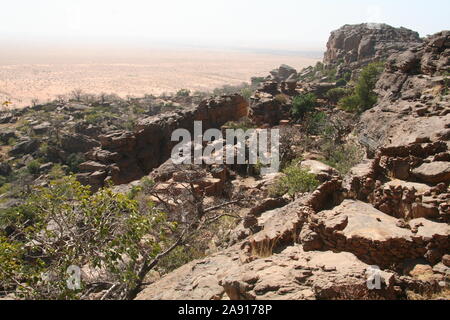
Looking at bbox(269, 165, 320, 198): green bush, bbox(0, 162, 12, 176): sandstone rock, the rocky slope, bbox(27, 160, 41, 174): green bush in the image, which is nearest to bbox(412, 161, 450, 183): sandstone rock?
the rocky slope

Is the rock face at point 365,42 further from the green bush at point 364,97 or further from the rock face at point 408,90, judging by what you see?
the rock face at point 408,90

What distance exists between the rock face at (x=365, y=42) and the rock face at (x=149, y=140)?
35176 millimetres

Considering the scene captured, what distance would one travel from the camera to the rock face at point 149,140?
2781 centimetres

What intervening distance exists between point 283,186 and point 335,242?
27.0 ft

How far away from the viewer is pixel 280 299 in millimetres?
5379

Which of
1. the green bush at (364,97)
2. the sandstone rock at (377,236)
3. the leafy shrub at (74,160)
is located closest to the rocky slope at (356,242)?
the sandstone rock at (377,236)

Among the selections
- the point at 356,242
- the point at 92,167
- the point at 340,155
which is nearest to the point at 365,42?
the point at 340,155

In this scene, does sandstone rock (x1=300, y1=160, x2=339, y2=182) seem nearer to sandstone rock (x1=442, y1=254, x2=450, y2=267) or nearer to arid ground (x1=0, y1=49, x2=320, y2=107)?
sandstone rock (x1=442, y1=254, x2=450, y2=267)

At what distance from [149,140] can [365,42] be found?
5091 cm

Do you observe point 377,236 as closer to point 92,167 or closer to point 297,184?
point 297,184

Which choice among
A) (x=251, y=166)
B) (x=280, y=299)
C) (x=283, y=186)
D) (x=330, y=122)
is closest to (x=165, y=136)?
(x=251, y=166)

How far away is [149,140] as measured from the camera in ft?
101

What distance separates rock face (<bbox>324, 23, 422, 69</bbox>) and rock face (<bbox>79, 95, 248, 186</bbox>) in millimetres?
35176

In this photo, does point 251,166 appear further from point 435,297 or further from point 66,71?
point 66,71
